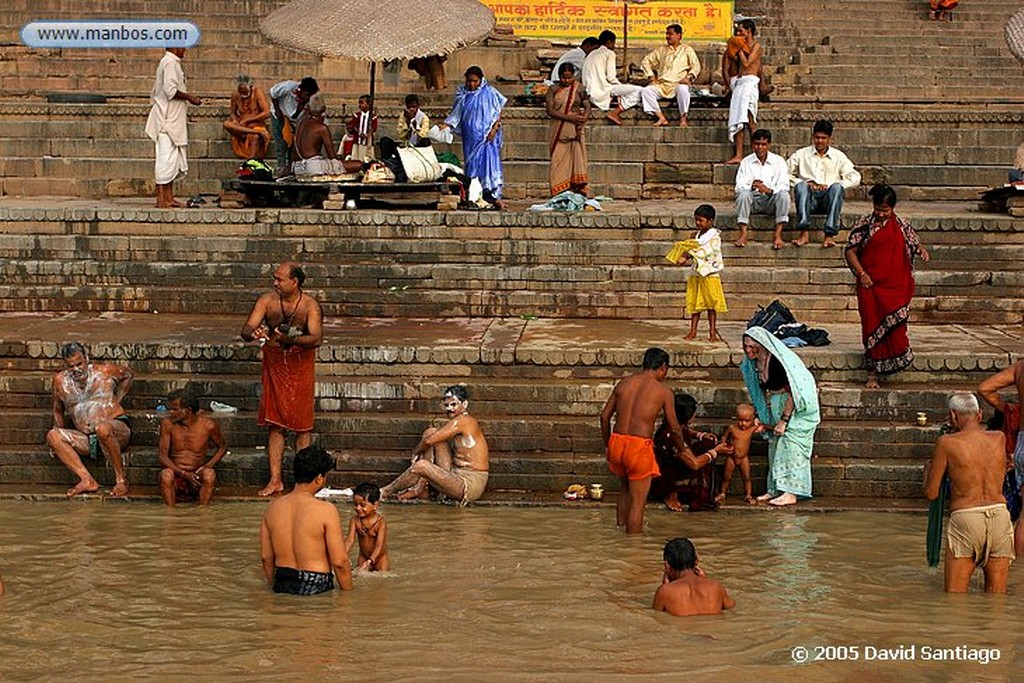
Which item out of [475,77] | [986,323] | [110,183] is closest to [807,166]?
[986,323]

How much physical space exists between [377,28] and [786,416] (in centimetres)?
541

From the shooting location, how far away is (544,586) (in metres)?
8.45

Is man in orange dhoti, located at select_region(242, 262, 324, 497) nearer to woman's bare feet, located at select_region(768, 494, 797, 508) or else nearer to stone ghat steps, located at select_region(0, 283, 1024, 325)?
stone ghat steps, located at select_region(0, 283, 1024, 325)

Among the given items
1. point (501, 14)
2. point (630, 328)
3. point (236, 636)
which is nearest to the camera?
point (236, 636)

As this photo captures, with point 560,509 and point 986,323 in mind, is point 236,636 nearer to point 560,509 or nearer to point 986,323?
point 560,509

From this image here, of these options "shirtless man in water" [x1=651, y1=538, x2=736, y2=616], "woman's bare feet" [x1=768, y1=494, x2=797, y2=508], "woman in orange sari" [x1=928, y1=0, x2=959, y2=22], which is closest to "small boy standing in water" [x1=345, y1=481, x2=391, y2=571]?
"shirtless man in water" [x1=651, y1=538, x2=736, y2=616]

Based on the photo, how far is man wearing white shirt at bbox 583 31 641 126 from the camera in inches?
628

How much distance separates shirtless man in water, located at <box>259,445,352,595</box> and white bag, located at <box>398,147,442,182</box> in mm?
6332

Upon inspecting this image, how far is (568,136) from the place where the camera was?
1445 cm

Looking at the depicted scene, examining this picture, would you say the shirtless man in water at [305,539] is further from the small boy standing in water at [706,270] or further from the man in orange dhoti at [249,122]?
the man in orange dhoti at [249,122]

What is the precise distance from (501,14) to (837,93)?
398 cm

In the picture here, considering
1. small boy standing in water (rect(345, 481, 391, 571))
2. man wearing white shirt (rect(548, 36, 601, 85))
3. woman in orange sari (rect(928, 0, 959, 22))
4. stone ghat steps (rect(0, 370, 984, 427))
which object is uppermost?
woman in orange sari (rect(928, 0, 959, 22))

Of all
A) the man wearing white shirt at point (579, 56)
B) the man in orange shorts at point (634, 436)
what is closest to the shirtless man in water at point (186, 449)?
the man in orange shorts at point (634, 436)

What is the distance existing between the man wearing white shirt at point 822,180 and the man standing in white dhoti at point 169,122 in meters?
4.95
